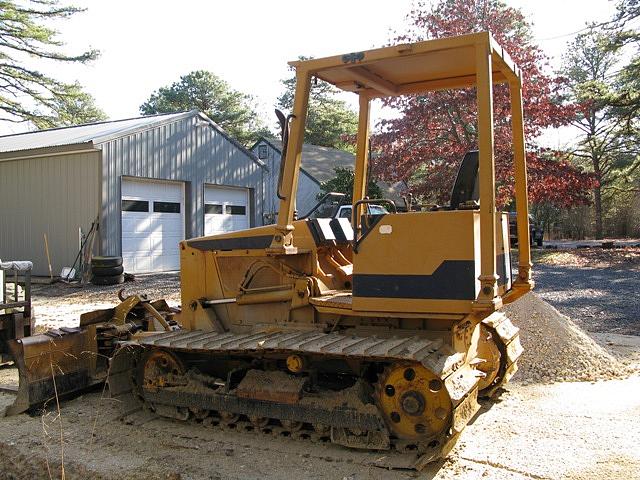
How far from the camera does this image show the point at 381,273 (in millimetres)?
4484

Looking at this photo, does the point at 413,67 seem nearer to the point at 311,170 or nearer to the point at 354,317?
the point at 354,317

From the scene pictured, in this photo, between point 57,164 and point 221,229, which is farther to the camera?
point 221,229

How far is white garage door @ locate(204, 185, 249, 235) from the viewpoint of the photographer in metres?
20.7

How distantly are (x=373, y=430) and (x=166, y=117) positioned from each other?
56.7 feet

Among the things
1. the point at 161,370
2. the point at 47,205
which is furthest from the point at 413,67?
the point at 47,205

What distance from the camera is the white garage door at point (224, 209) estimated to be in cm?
A: 2073

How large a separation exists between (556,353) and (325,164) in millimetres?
27966

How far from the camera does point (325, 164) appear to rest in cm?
3459

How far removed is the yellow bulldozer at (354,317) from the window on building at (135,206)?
40.3 feet

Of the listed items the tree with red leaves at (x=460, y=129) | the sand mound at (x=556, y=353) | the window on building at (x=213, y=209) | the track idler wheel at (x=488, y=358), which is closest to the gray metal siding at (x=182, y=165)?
the window on building at (x=213, y=209)

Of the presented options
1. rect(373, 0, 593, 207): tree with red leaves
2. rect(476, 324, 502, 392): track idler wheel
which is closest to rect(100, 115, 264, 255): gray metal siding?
rect(373, 0, 593, 207): tree with red leaves

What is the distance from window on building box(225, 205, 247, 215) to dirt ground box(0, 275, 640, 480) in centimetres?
1570

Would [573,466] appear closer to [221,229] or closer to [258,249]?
[258,249]

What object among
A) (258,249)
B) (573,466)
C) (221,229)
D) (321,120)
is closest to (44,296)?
(221,229)
